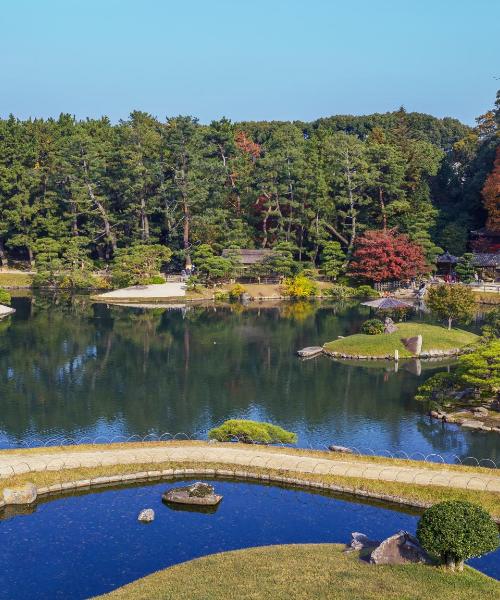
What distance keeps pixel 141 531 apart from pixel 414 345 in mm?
28574

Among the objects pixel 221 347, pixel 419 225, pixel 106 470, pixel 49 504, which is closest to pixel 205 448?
pixel 106 470

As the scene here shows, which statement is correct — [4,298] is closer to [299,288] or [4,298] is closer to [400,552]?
[299,288]

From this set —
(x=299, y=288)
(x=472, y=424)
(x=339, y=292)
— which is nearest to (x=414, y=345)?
(x=472, y=424)

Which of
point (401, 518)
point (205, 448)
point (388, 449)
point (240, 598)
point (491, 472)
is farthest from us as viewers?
point (388, 449)

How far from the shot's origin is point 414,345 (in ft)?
156

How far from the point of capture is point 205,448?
95.2 feet

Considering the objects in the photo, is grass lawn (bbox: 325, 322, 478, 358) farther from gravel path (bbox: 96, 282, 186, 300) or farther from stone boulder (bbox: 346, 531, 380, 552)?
gravel path (bbox: 96, 282, 186, 300)

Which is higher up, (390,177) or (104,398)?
(390,177)

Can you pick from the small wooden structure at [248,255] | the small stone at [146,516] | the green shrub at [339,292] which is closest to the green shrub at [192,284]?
the small wooden structure at [248,255]

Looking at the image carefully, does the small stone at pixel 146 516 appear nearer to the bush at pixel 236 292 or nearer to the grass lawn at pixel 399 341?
the grass lawn at pixel 399 341

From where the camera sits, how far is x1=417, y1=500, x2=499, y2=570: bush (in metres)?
17.8

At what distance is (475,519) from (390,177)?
64.8m

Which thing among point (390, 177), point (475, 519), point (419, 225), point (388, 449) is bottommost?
point (388, 449)

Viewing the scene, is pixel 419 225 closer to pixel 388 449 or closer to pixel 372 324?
pixel 372 324
